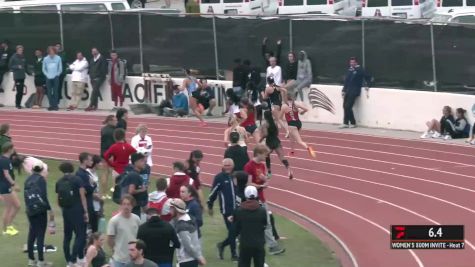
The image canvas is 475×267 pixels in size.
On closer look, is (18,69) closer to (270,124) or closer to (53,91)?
(53,91)

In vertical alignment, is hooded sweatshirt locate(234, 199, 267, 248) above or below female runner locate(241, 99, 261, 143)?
below

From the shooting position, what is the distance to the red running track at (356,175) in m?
19.6

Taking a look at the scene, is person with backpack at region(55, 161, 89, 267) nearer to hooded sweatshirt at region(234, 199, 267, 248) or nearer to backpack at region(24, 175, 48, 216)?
backpack at region(24, 175, 48, 216)

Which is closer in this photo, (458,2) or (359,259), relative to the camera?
(359,259)

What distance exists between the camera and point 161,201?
16.4 m

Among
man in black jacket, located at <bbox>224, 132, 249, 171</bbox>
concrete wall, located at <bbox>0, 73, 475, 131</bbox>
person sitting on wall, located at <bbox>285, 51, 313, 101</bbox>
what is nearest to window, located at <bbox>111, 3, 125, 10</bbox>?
concrete wall, located at <bbox>0, 73, 475, 131</bbox>

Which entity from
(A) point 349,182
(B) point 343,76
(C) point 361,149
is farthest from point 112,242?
(B) point 343,76

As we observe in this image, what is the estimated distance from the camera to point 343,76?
3189 centimetres

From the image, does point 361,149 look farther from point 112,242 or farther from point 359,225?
point 112,242

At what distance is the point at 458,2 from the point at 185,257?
24481 mm

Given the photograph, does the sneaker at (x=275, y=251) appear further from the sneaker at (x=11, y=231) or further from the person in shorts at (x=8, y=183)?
the sneaker at (x=11, y=231)

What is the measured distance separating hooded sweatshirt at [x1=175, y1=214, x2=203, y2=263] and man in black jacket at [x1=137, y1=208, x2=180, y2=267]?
0.56m

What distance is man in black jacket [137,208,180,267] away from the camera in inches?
577

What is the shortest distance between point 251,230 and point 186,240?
940 mm
